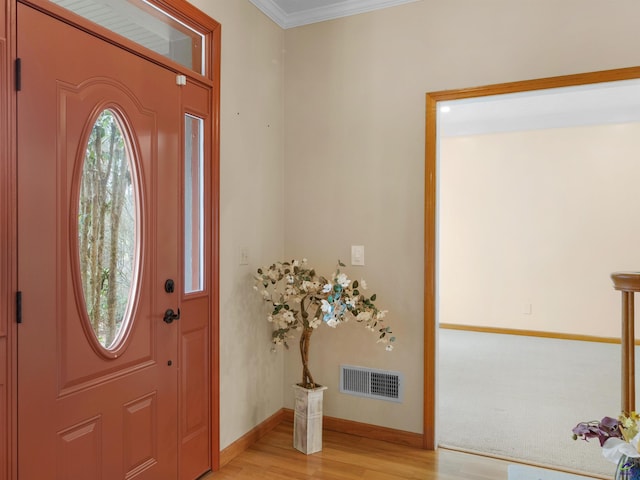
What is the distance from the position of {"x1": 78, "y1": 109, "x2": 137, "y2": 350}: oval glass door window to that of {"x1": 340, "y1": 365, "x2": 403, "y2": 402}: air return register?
5.29ft

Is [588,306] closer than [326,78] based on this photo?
No

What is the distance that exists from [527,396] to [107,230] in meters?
3.47

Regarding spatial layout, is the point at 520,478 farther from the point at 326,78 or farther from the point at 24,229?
the point at 326,78

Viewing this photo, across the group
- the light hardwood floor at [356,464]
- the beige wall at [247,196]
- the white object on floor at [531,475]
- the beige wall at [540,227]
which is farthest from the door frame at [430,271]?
the beige wall at [540,227]

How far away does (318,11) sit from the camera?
3055mm

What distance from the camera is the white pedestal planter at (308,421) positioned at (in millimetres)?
2713

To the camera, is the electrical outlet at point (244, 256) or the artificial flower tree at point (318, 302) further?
the electrical outlet at point (244, 256)

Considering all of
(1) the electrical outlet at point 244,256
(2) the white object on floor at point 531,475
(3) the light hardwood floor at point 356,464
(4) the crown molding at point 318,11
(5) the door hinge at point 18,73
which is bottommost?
(3) the light hardwood floor at point 356,464

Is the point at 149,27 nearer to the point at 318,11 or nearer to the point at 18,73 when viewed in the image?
the point at 18,73

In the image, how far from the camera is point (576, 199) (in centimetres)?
558

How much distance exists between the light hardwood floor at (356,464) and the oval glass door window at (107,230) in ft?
3.83

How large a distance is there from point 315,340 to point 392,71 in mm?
1897

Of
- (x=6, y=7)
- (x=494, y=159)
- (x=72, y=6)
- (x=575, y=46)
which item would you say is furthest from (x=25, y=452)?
(x=494, y=159)

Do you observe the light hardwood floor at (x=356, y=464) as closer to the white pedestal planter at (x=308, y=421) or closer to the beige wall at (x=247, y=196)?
the white pedestal planter at (x=308, y=421)
